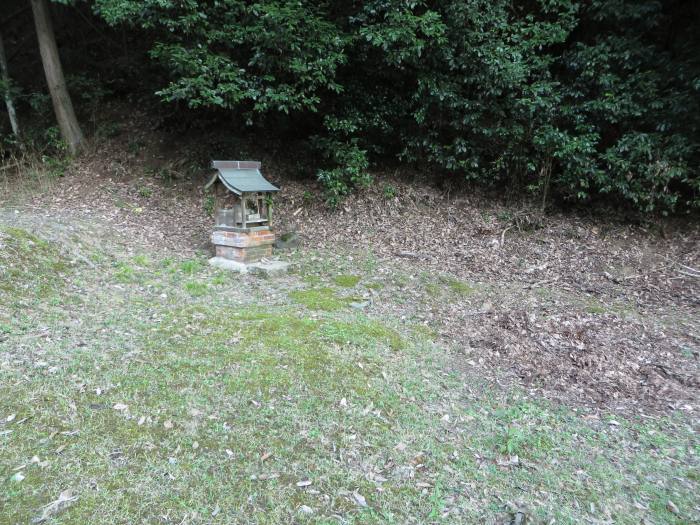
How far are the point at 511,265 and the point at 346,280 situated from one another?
3063mm

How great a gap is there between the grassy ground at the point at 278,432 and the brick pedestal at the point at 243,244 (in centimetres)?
163

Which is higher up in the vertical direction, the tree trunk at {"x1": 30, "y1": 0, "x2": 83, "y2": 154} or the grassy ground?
the tree trunk at {"x1": 30, "y1": 0, "x2": 83, "y2": 154}

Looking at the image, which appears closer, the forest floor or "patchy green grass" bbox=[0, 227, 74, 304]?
the forest floor

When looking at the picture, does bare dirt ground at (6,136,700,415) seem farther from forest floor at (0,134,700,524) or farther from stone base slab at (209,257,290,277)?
stone base slab at (209,257,290,277)

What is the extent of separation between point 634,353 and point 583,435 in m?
1.90

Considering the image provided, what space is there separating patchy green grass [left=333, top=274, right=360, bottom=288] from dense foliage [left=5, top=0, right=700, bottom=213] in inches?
104

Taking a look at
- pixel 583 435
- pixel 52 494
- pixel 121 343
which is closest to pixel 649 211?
pixel 583 435

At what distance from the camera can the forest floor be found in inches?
103

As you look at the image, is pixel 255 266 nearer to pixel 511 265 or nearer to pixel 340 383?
pixel 340 383

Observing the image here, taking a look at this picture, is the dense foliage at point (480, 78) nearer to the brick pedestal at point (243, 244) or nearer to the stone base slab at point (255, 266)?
the brick pedestal at point (243, 244)

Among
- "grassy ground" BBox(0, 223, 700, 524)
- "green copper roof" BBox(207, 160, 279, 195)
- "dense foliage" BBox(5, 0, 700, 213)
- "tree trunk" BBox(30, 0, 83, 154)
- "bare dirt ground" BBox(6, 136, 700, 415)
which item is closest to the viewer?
"grassy ground" BBox(0, 223, 700, 524)

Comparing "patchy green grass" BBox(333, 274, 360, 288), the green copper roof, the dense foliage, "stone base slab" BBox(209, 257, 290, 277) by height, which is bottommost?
"patchy green grass" BBox(333, 274, 360, 288)

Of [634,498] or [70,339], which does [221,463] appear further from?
[634,498]

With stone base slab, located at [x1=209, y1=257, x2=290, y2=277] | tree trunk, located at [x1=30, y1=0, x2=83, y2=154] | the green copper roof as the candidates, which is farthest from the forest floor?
tree trunk, located at [x1=30, y1=0, x2=83, y2=154]
